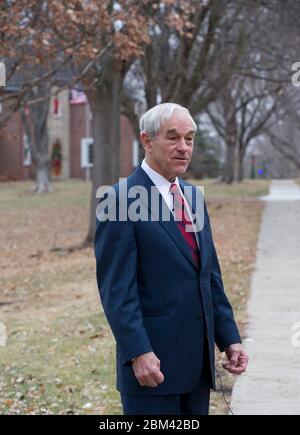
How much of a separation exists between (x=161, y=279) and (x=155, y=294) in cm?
8

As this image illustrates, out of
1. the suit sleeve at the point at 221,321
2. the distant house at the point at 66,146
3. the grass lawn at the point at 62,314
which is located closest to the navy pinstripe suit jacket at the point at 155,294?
the suit sleeve at the point at 221,321

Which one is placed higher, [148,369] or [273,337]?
[148,369]

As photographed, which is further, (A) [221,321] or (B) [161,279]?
(A) [221,321]

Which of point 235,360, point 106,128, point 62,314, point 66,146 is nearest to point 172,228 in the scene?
point 235,360

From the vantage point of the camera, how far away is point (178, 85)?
67.8 ft

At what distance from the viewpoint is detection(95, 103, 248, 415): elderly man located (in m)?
3.78

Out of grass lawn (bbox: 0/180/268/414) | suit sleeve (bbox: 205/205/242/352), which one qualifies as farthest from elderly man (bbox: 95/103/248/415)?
grass lawn (bbox: 0/180/268/414)

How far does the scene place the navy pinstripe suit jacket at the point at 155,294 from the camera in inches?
148

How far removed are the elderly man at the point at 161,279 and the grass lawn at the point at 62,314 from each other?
7.31ft

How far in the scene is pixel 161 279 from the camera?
382cm

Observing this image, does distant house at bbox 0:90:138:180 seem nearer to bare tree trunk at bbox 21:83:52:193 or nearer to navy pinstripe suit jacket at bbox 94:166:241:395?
bare tree trunk at bbox 21:83:52:193

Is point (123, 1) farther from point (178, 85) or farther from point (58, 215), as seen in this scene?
point (58, 215)

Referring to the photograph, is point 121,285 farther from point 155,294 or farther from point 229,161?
point 229,161

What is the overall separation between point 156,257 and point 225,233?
49.1 ft
